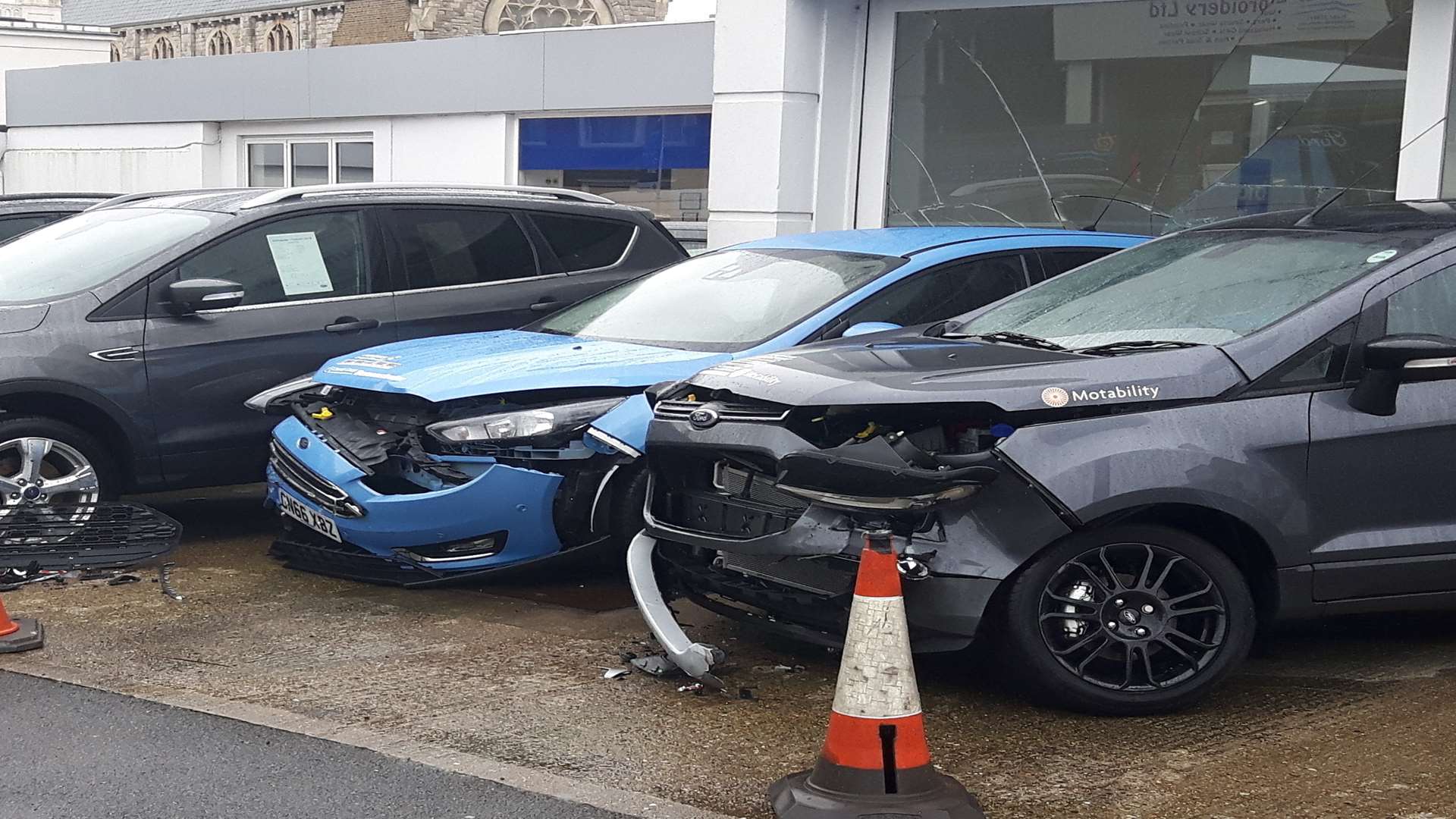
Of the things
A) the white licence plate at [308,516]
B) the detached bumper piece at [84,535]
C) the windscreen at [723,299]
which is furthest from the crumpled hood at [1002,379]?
the detached bumper piece at [84,535]

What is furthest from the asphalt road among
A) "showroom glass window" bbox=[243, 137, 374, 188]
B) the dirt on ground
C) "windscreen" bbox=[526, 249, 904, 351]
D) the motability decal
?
"showroom glass window" bbox=[243, 137, 374, 188]

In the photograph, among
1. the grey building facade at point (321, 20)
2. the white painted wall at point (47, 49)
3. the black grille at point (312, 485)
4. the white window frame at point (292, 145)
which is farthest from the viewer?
the grey building facade at point (321, 20)

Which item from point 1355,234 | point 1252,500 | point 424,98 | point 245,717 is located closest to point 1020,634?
point 1252,500

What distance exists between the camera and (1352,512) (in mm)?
5039

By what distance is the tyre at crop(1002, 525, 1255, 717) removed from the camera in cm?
482

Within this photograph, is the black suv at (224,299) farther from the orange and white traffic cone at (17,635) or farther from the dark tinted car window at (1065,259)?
the dark tinted car window at (1065,259)

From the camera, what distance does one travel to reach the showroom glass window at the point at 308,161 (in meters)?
19.4

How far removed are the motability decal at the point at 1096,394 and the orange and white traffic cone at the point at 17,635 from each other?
12.1 ft

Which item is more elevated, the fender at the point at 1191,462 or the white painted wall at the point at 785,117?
the white painted wall at the point at 785,117

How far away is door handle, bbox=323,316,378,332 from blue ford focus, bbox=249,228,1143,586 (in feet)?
2.81

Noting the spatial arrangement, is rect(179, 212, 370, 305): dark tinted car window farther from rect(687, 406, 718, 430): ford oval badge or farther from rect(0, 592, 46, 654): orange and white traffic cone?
rect(687, 406, 718, 430): ford oval badge

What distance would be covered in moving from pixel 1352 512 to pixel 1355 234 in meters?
1.08

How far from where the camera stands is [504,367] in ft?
21.5

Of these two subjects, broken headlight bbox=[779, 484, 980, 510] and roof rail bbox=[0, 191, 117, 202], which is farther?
roof rail bbox=[0, 191, 117, 202]
